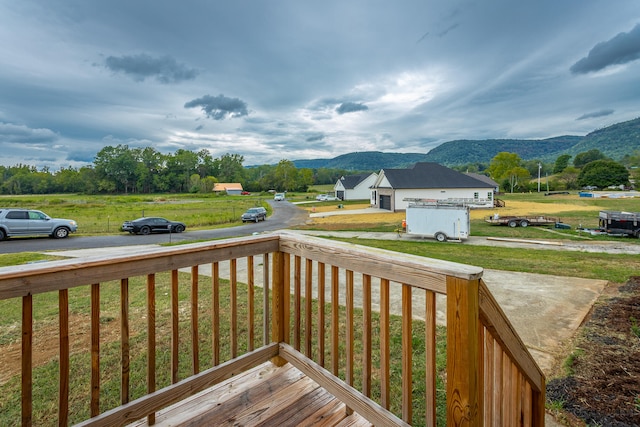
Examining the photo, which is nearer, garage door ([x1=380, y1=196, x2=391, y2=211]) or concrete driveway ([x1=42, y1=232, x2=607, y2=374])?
concrete driveway ([x1=42, y1=232, x2=607, y2=374])

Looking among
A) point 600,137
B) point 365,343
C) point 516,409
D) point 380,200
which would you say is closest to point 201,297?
point 365,343

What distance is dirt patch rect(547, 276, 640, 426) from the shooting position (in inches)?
86.2

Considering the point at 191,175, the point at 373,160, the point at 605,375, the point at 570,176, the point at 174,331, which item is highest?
the point at 373,160

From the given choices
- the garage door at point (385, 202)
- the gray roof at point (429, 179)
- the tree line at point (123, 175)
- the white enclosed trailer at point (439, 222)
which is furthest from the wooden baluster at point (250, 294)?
the garage door at point (385, 202)

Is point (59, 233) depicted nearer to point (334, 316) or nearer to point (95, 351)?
point (95, 351)

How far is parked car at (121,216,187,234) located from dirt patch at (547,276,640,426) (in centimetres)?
1544

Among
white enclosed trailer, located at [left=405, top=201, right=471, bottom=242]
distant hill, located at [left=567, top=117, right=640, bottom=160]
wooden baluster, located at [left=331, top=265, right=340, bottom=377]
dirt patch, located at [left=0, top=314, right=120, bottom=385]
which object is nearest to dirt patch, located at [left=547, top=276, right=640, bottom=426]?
wooden baluster, located at [left=331, top=265, right=340, bottom=377]

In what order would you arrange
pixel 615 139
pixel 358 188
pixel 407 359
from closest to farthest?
pixel 407 359, pixel 358 188, pixel 615 139

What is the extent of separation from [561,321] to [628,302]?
1.57 m

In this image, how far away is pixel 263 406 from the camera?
1657mm

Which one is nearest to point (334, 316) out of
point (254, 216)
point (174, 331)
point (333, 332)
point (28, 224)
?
point (333, 332)

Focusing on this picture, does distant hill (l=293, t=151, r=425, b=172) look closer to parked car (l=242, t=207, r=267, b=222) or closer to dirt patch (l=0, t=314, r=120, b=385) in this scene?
parked car (l=242, t=207, r=267, b=222)

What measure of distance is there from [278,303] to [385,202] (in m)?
26.6

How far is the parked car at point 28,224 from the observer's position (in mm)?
12672
